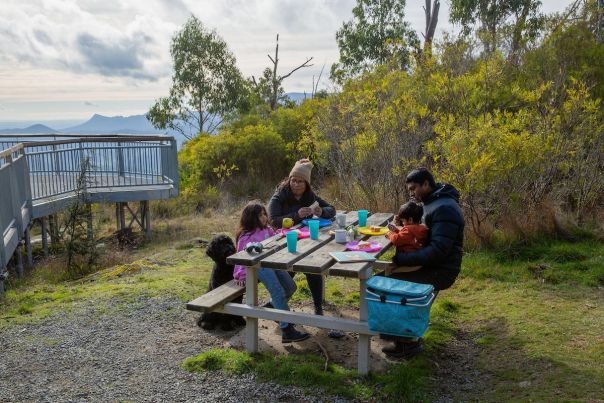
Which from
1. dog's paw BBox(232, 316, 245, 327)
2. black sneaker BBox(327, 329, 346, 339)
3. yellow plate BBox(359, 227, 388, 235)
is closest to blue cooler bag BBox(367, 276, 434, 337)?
black sneaker BBox(327, 329, 346, 339)

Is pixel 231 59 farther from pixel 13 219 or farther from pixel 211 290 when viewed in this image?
pixel 211 290

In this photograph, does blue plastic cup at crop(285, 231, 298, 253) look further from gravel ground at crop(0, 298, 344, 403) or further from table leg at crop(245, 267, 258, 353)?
gravel ground at crop(0, 298, 344, 403)

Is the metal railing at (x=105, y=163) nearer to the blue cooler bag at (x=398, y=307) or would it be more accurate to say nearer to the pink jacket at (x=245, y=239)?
the pink jacket at (x=245, y=239)

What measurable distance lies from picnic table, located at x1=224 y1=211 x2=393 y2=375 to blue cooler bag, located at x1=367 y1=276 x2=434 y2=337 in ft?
0.45

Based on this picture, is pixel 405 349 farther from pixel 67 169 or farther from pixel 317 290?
pixel 67 169

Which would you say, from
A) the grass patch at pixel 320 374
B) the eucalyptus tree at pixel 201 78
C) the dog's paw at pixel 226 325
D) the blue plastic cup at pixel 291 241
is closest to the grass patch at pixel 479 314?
the grass patch at pixel 320 374

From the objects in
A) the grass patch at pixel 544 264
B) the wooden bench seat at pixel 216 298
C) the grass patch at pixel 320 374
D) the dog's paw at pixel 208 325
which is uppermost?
the wooden bench seat at pixel 216 298

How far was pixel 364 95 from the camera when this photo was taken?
9.80m

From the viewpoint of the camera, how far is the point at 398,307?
376cm

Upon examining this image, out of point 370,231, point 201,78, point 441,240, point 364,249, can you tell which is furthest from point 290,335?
point 201,78

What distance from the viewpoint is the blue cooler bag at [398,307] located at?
373cm

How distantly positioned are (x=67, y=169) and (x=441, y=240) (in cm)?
849

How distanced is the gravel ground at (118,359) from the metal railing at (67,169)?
2.33m

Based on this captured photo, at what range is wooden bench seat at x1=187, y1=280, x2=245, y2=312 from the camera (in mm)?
4348
